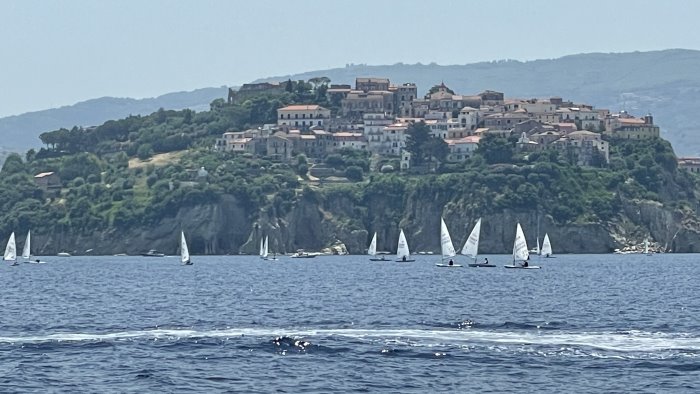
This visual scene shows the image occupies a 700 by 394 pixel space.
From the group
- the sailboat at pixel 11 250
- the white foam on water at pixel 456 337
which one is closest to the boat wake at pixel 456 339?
the white foam on water at pixel 456 337

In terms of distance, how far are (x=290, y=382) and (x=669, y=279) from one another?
9079 cm

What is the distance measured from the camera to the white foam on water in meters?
70.3

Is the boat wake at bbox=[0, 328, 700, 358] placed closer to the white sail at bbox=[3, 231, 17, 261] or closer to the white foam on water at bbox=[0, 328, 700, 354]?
the white foam on water at bbox=[0, 328, 700, 354]

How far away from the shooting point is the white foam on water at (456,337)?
70312 millimetres

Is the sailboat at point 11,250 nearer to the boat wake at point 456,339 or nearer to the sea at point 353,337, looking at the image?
the sea at point 353,337

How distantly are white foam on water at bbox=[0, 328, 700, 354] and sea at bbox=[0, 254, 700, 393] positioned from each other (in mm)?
93

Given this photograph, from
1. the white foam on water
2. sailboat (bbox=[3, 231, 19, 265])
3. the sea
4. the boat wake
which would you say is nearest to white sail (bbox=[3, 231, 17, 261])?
sailboat (bbox=[3, 231, 19, 265])

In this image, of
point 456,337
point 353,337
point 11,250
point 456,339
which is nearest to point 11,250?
point 11,250

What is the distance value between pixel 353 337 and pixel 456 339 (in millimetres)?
4798

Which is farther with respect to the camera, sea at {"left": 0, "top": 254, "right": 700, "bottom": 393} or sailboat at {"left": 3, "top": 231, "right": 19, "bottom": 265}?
sailboat at {"left": 3, "top": 231, "right": 19, "bottom": 265}

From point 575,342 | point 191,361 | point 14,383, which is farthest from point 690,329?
point 14,383

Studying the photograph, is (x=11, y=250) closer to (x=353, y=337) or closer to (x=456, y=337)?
(x=353, y=337)

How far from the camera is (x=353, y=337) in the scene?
242 ft

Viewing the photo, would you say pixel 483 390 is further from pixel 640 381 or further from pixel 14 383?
pixel 14 383
